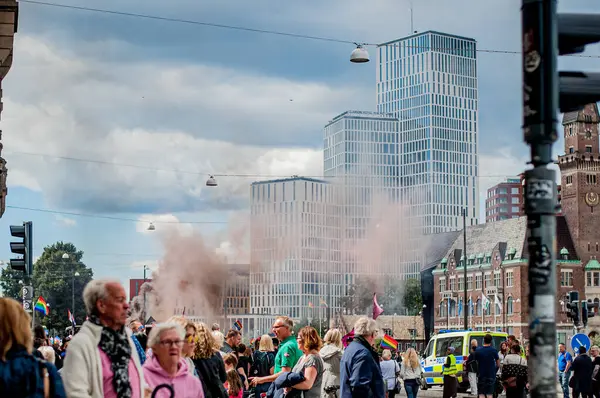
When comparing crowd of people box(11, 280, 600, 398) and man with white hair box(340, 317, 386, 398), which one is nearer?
crowd of people box(11, 280, 600, 398)

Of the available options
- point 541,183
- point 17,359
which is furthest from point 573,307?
point 17,359

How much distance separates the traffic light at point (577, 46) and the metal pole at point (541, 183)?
Result: 0.92ft

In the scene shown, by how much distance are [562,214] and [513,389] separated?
11740 cm

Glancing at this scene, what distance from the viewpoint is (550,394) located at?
20.5 ft

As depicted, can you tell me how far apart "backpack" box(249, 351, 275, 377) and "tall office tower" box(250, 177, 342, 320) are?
132 meters

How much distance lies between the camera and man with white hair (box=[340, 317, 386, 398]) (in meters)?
11.4

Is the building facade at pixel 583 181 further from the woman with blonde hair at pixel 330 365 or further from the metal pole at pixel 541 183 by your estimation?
the metal pole at pixel 541 183

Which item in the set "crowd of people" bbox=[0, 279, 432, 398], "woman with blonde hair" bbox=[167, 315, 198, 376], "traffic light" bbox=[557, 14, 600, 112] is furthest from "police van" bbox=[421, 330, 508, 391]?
"traffic light" bbox=[557, 14, 600, 112]

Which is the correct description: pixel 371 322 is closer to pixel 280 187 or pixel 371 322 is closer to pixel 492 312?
pixel 492 312

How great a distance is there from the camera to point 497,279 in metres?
127

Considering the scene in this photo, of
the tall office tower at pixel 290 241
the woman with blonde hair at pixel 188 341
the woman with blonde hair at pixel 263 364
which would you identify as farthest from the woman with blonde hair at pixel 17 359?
the tall office tower at pixel 290 241

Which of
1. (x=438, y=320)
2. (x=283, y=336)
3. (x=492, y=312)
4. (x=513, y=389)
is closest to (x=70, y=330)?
(x=513, y=389)

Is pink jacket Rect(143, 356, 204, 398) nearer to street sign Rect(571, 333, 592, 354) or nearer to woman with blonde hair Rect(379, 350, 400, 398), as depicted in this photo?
woman with blonde hair Rect(379, 350, 400, 398)

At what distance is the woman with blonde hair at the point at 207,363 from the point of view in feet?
32.6
